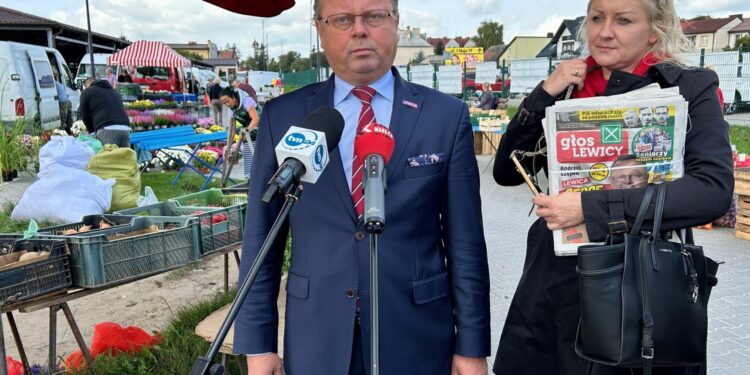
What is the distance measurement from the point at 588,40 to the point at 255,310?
1.38 meters

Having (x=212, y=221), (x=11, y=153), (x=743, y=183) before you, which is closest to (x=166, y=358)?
(x=212, y=221)

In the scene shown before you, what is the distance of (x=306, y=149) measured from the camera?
1405mm

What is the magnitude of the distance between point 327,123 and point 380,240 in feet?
1.50

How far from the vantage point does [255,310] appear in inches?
77.6

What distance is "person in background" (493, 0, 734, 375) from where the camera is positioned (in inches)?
68.6

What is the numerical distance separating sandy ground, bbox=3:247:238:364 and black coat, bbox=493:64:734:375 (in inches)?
146

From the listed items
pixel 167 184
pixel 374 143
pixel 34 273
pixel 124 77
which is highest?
pixel 124 77

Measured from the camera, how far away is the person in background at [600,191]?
1741mm

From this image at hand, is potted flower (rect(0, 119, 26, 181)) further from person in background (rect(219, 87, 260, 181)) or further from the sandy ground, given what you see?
the sandy ground

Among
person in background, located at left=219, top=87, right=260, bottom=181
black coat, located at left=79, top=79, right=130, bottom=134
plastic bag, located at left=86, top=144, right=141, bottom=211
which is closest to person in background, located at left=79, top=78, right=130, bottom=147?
black coat, located at left=79, top=79, right=130, bottom=134

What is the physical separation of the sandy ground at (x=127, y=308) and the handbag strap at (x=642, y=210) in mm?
4177

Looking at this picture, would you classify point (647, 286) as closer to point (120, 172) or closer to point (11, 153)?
point (120, 172)

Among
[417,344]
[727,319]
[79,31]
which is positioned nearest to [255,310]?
[417,344]

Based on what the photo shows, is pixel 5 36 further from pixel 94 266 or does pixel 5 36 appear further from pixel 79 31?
pixel 94 266
